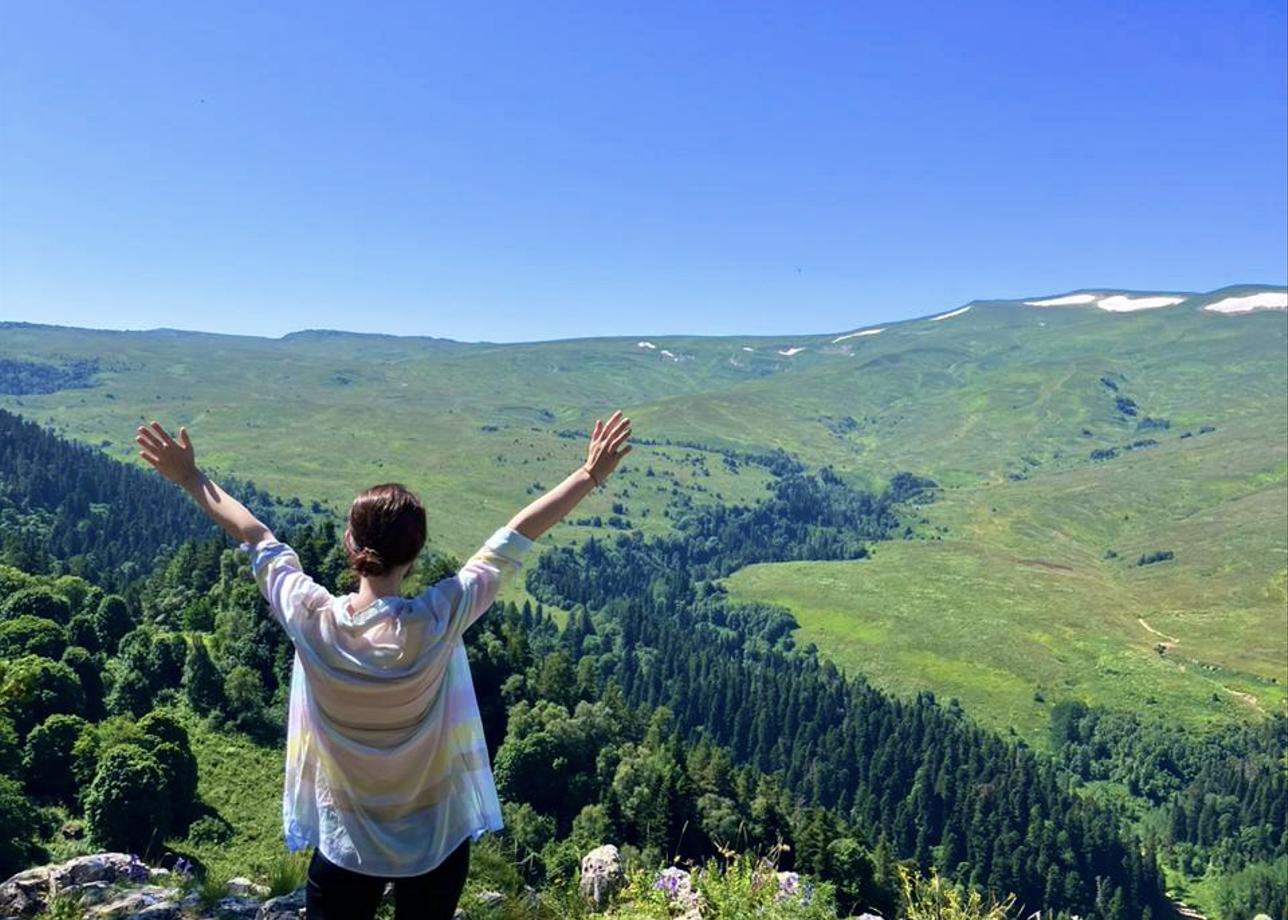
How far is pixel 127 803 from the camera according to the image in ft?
150

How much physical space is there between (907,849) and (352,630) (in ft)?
516

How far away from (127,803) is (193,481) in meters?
48.3

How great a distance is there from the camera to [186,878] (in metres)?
13.9

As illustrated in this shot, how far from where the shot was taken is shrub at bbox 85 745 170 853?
148 feet


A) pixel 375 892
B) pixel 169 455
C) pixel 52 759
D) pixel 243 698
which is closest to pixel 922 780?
pixel 243 698

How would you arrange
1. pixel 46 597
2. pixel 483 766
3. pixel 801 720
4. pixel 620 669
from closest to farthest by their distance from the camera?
pixel 483 766 → pixel 46 597 → pixel 801 720 → pixel 620 669

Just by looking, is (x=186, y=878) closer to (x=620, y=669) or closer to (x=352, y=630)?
(x=352, y=630)

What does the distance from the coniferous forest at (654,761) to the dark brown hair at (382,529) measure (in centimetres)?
189

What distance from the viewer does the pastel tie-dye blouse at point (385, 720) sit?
620 centimetres

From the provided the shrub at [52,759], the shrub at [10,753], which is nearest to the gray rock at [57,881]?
the shrub at [10,753]

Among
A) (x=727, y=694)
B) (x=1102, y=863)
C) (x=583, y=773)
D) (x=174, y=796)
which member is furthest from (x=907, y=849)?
(x=174, y=796)

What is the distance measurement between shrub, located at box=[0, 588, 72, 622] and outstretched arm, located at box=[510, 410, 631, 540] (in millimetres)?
80045

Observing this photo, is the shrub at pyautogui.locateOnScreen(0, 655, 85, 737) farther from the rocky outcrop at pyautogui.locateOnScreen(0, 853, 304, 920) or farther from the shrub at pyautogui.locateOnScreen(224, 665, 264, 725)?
the rocky outcrop at pyautogui.locateOnScreen(0, 853, 304, 920)

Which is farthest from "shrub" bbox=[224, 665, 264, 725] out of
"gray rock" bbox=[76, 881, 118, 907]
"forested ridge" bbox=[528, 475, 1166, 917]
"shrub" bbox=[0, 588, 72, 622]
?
"gray rock" bbox=[76, 881, 118, 907]
